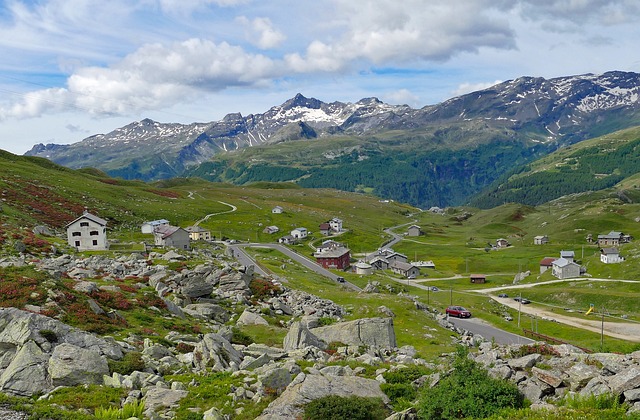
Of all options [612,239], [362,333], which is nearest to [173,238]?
[362,333]

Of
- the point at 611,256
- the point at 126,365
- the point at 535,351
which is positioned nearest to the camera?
the point at 535,351

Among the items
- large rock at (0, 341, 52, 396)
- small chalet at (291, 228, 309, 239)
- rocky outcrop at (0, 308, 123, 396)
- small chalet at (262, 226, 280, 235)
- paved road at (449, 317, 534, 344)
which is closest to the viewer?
large rock at (0, 341, 52, 396)

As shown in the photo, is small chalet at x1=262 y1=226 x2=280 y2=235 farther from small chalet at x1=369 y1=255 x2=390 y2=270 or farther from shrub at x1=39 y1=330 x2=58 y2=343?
shrub at x1=39 y1=330 x2=58 y2=343

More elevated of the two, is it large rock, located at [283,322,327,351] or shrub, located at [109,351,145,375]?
shrub, located at [109,351,145,375]

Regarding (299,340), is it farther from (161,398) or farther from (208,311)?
(208,311)

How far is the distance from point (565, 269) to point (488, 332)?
83417 mm

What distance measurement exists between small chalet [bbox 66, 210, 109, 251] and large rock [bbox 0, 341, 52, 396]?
74.1m

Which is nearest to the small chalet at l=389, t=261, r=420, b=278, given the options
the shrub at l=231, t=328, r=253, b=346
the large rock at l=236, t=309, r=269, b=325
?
the large rock at l=236, t=309, r=269, b=325

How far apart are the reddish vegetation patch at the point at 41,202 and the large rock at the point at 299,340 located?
320 feet

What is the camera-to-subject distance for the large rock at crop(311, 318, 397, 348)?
41.3 m

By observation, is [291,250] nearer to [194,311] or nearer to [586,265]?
[586,265]

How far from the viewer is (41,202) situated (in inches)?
5241

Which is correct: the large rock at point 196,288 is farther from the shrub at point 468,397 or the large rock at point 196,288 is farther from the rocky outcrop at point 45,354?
the shrub at point 468,397

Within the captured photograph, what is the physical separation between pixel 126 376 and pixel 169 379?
221 cm
